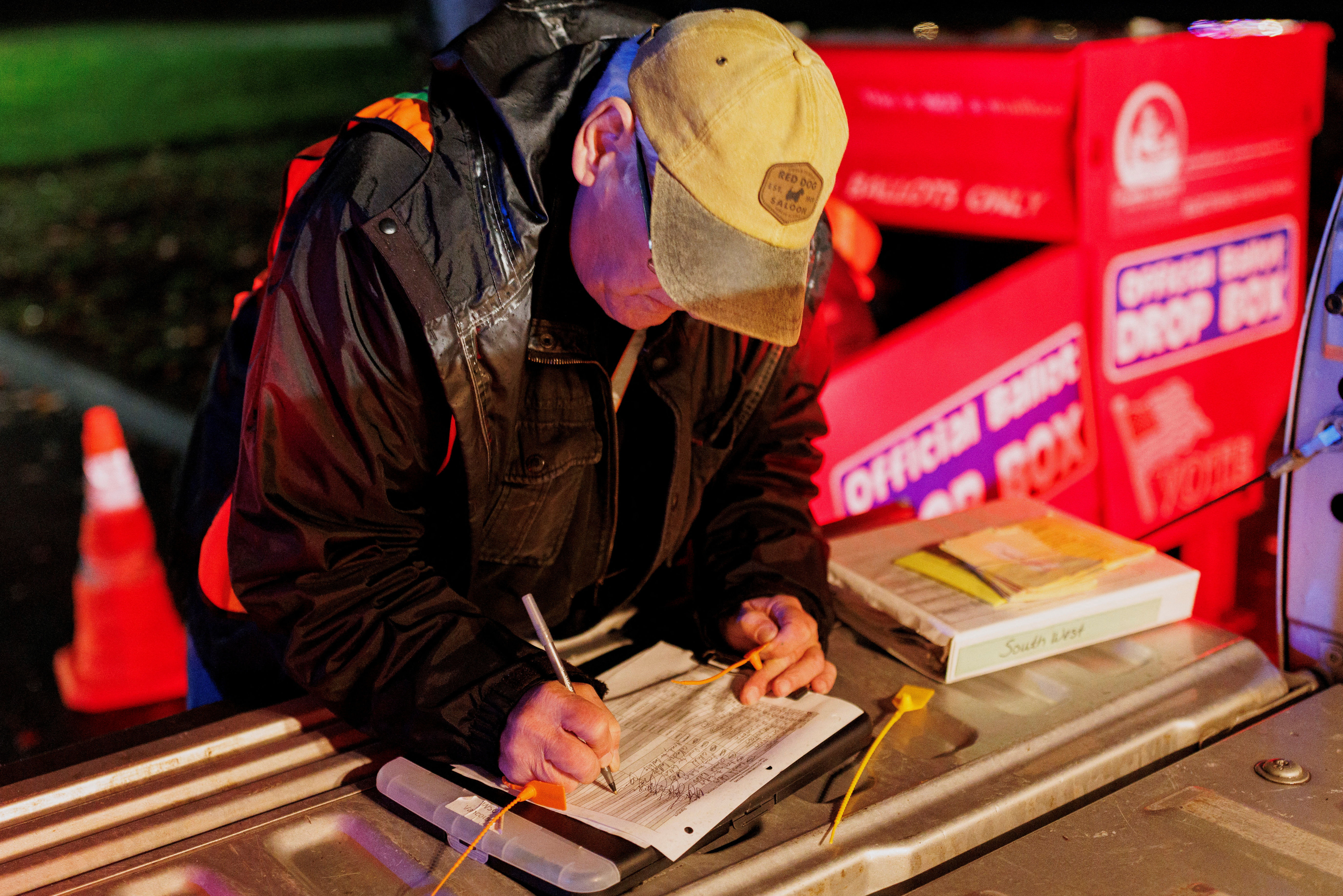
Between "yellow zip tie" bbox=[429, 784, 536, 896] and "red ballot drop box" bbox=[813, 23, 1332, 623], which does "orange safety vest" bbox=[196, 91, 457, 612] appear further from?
"red ballot drop box" bbox=[813, 23, 1332, 623]

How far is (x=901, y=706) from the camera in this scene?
1.46 m

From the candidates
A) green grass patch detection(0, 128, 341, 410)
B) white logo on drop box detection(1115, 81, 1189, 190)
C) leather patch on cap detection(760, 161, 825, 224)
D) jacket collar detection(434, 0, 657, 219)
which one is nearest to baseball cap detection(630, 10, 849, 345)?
leather patch on cap detection(760, 161, 825, 224)

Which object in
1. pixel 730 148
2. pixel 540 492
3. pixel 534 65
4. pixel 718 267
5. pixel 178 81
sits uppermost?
pixel 178 81

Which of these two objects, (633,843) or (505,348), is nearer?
(633,843)

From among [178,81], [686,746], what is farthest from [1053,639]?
[178,81]

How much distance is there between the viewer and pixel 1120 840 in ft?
4.03

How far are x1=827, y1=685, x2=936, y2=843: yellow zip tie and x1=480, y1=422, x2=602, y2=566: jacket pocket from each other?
18.1 inches

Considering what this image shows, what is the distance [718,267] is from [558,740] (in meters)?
0.51

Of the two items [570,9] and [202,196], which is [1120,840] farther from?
[202,196]

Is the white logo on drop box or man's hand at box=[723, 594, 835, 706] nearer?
man's hand at box=[723, 594, 835, 706]

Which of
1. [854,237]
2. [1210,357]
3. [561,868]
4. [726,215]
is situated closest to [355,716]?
[561,868]

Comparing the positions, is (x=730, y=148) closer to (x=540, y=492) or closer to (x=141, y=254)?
(x=540, y=492)

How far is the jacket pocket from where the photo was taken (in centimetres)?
144

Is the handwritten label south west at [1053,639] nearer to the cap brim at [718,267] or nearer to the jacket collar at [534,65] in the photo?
the cap brim at [718,267]
